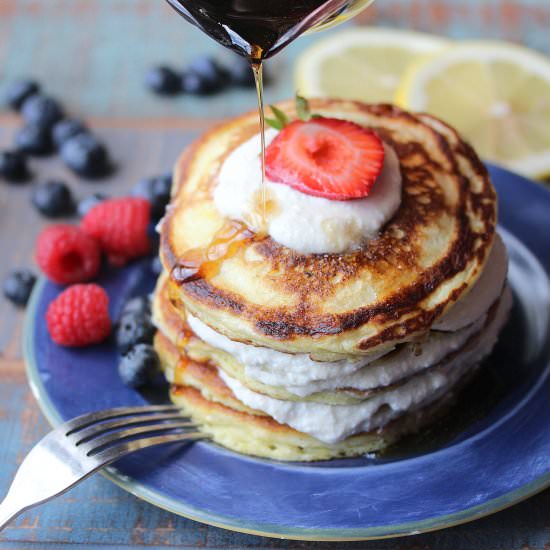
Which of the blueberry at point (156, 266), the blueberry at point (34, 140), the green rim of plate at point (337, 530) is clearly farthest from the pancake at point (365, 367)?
the blueberry at point (34, 140)

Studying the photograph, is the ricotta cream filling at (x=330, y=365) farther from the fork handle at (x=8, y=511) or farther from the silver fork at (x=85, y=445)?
the fork handle at (x=8, y=511)

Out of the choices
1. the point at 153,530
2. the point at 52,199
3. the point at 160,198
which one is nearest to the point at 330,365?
the point at 153,530

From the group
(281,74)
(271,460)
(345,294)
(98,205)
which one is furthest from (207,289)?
(281,74)

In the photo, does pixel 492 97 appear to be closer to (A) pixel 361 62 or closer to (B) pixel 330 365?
(A) pixel 361 62

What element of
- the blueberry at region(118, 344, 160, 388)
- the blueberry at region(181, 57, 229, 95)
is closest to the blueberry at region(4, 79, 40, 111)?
the blueberry at region(181, 57, 229, 95)

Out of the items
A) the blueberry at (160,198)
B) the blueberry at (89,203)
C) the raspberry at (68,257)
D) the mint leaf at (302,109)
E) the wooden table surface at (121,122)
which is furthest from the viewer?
the blueberry at (89,203)

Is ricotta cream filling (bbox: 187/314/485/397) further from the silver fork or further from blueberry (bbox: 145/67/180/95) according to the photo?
blueberry (bbox: 145/67/180/95)

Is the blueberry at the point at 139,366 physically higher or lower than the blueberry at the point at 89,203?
higher
